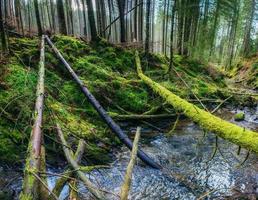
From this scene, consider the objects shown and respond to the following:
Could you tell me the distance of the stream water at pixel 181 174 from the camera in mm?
4828

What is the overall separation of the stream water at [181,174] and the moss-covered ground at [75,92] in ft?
2.20

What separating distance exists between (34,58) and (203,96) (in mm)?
6139

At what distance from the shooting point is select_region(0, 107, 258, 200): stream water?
483 centimetres

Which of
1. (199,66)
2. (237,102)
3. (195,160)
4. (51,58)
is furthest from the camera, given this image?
(199,66)

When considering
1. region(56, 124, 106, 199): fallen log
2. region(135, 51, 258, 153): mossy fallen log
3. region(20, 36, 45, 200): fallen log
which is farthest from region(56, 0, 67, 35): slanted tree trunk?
region(20, 36, 45, 200): fallen log

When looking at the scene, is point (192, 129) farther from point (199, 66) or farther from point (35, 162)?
point (199, 66)

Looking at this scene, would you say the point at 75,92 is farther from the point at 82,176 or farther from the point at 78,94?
the point at 82,176

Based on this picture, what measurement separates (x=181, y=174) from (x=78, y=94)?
12.3ft

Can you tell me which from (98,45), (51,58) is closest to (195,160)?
(51,58)

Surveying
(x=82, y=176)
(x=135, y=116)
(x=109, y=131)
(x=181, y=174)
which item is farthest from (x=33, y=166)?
(x=135, y=116)

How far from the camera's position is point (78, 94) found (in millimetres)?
7949

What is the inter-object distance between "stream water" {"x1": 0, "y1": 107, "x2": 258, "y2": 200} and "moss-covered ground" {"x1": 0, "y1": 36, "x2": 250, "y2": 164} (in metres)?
0.67

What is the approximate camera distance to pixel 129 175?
3.45 meters

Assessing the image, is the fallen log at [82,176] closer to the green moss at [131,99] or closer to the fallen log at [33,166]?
the fallen log at [33,166]
